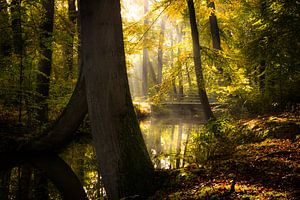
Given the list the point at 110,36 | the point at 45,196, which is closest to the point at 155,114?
the point at 45,196

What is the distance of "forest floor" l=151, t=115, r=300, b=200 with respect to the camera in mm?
3512

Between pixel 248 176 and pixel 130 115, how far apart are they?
2012mm

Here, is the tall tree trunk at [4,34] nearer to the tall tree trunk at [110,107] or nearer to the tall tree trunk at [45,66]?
the tall tree trunk at [45,66]

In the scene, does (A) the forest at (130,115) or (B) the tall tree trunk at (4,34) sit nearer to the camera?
(A) the forest at (130,115)

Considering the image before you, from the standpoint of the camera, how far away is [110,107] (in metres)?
4.28

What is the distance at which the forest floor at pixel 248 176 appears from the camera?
3512 millimetres

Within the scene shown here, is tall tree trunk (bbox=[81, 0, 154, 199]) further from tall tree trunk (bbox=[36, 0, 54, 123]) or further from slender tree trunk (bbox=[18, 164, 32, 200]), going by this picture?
tall tree trunk (bbox=[36, 0, 54, 123])

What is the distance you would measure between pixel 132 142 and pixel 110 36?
1.66 meters

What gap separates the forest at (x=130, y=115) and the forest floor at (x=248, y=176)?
0.06 feet

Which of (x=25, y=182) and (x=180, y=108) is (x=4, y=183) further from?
(x=180, y=108)

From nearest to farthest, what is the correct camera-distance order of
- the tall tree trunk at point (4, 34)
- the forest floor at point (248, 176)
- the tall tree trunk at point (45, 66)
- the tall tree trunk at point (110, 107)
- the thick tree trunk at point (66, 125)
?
the forest floor at point (248, 176) → the tall tree trunk at point (110, 107) → the thick tree trunk at point (66, 125) → the tall tree trunk at point (4, 34) → the tall tree trunk at point (45, 66)

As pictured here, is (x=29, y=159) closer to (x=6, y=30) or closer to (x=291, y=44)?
(x=6, y=30)

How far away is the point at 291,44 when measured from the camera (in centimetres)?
764

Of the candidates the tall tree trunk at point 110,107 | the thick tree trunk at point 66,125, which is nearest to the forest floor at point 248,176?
the tall tree trunk at point 110,107
